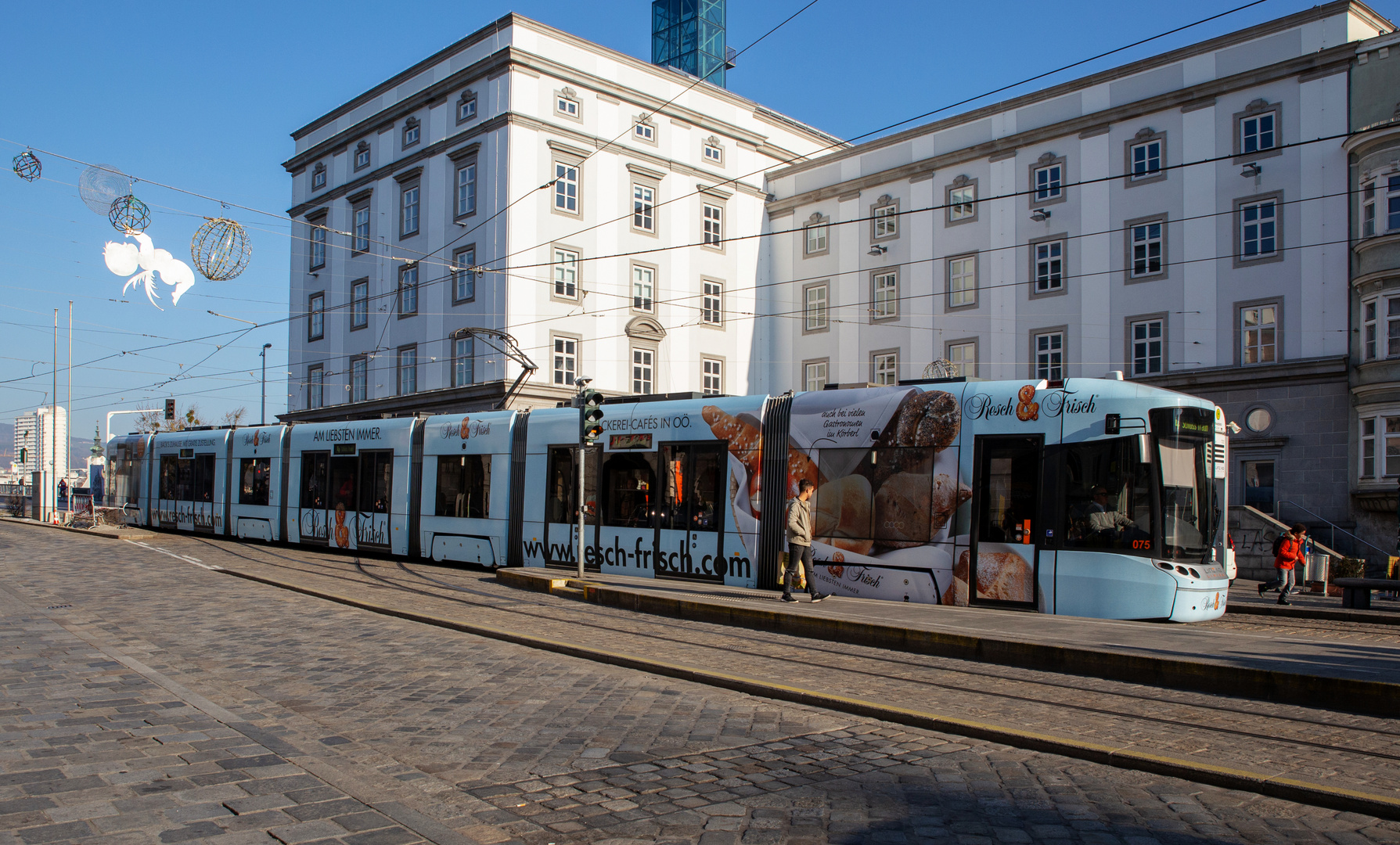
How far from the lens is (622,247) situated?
4062 cm

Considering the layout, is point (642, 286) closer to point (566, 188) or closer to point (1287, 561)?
point (566, 188)

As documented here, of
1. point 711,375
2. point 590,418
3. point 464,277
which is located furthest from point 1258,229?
point 464,277

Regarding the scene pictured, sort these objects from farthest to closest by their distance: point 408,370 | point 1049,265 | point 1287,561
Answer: point 408,370, point 1049,265, point 1287,561

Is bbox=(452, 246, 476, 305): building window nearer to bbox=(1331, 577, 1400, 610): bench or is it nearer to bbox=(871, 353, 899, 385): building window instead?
bbox=(871, 353, 899, 385): building window

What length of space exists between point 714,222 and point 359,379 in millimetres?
16836

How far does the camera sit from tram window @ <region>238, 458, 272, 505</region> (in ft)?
87.0

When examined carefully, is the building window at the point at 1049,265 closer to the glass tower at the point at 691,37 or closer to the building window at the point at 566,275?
the building window at the point at 566,275

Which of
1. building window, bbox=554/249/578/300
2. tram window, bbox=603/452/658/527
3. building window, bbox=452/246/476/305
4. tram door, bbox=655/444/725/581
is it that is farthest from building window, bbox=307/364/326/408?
tram door, bbox=655/444/725/581

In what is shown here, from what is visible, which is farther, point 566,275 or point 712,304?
point 712,304

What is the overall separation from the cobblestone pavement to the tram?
585 cm

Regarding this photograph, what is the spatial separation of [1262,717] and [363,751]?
251 inches

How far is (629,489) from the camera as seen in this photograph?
56.3 feet

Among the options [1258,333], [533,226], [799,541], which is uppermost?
[533,226]

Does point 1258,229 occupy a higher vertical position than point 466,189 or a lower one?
lower
